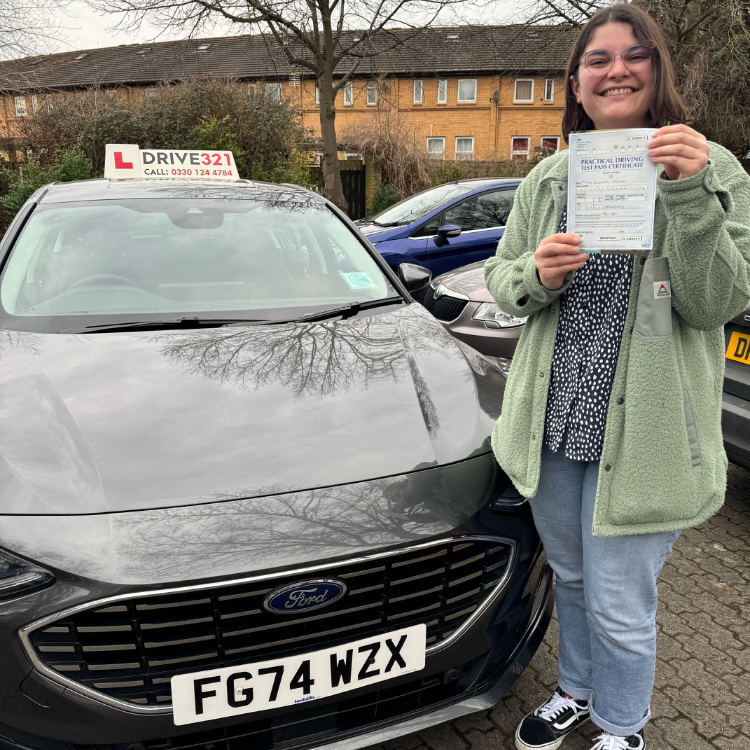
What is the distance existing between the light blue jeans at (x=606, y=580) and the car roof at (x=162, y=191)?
218 cm

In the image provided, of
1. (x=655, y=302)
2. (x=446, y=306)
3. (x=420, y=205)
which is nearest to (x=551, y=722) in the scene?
(x=655, y=302)

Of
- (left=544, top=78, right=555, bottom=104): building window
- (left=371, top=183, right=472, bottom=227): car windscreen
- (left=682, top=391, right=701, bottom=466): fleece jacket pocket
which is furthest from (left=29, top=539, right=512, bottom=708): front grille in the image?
(left=544, top=78, right=555, bottom=104): building window

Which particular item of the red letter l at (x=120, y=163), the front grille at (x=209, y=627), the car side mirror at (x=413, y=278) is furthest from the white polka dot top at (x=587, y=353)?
the red letter l at (x=120, y=163)

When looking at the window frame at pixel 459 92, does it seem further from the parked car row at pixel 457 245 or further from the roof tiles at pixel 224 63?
the parked car row at pixel 457 245

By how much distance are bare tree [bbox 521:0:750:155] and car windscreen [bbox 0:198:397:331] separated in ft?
42.2

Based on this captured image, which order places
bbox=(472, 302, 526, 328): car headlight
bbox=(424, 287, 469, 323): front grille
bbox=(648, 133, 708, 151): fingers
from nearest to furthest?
bbox=(648, 133, 708, 151): fingers → bbox=(472, 302, 526, 328): car headlight → bbox=(424, 287, 469, 323): front grille

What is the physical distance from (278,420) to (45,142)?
1345 cm

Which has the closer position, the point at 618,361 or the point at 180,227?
the point at 618,361

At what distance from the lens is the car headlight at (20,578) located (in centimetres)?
139

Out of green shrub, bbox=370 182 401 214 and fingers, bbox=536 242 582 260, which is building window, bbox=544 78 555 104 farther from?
fingers, bbox=536 242 582 260

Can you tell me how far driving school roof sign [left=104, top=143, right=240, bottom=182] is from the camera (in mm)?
3715

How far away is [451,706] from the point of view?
1.77m

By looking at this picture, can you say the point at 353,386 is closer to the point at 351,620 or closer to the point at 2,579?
the point at 351,620

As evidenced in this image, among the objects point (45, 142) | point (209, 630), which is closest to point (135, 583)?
point (209, 630)
